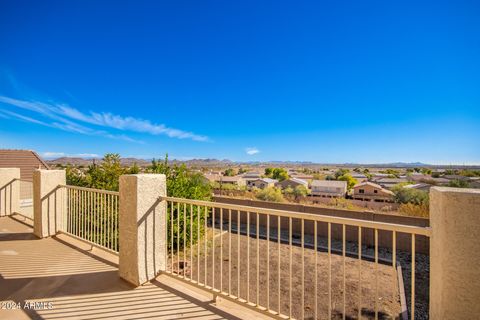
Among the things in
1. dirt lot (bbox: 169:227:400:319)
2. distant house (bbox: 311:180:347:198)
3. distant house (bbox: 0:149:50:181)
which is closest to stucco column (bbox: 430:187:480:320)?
dirt lot (bbox: 169:227:400:319)

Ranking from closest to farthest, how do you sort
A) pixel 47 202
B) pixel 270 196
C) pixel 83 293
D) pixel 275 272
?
pixel 83 293 → pixel 47 202 → pixel 275 272 → pixel 270 196

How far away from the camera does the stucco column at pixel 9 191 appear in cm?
678

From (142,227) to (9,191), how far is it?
6117 mm

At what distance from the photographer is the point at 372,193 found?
28.1 m

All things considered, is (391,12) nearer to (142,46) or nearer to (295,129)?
(142,46)

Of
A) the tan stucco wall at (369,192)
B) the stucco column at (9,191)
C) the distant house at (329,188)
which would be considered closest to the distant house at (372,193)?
the tan stucco wall at (369,192)

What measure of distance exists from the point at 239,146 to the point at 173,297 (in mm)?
42820

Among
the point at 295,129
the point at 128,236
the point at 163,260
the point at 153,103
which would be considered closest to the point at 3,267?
the point at 128,236

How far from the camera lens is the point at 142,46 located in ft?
48.2

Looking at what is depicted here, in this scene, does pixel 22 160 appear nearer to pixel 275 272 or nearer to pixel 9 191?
pixel 9 191

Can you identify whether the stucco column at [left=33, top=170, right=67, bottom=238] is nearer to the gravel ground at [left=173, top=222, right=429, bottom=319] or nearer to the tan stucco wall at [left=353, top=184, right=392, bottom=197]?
the gravel ground at [left=173, top=222, right=429, bottom=319]

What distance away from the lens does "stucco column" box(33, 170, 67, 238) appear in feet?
16.4

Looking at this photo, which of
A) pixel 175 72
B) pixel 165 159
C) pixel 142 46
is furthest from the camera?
pixel 175 72

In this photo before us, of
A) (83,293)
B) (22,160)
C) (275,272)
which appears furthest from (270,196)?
(83,293)
